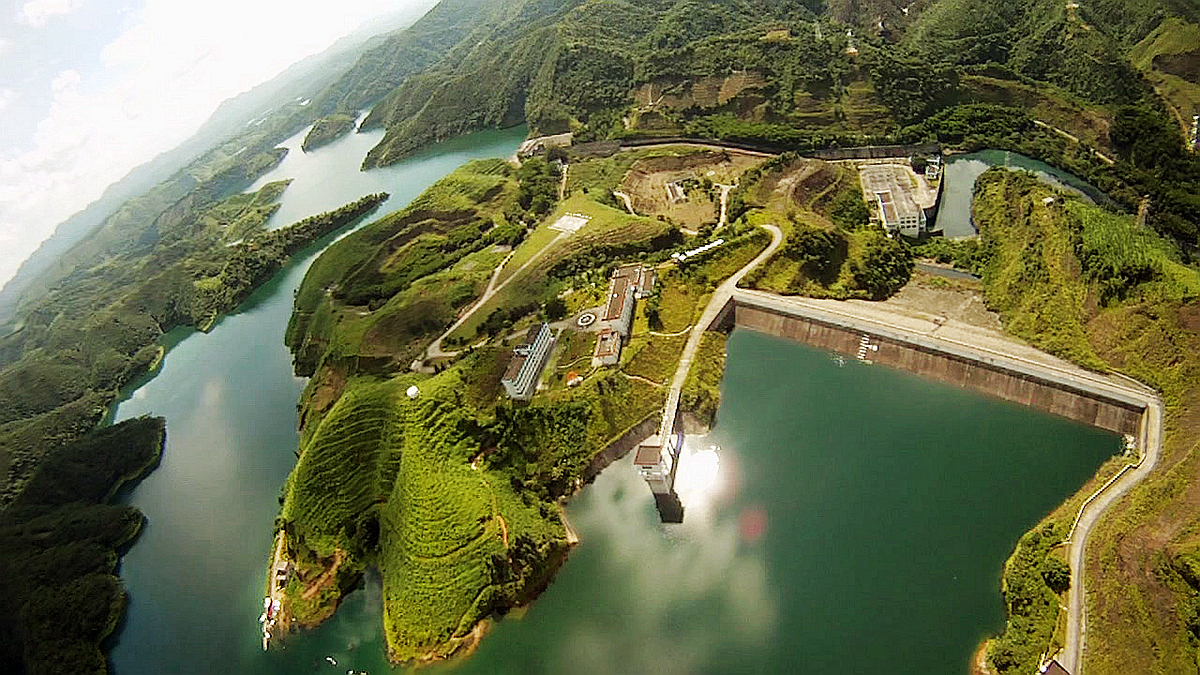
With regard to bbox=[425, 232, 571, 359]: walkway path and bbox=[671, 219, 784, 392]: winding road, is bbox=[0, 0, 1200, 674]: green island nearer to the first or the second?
bbox=[425, 232, 571, 359]: walkway path

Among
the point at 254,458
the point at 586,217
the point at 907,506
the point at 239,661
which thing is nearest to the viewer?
the point at 907,506

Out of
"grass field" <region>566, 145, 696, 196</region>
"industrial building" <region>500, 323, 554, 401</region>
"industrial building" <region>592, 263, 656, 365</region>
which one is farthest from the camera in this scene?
"grass field" <region>566, 145, 696, 196</region>

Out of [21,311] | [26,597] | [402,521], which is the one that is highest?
[402,521]

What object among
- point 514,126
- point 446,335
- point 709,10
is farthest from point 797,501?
point 709,10

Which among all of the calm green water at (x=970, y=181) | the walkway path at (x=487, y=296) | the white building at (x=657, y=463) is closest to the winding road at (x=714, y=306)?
the white building at (x=657, y=463)

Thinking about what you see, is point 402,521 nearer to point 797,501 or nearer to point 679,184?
point 797,501

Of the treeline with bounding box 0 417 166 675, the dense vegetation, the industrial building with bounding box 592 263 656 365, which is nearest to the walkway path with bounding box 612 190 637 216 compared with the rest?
the industrial building with bounding box 592 263 656 365

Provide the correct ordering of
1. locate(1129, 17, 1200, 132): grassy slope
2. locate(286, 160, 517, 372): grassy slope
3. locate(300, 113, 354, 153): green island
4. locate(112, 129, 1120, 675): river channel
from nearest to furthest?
1. locate(112, 129, 1120, 675): river channel
2. locate(286, 160, 517, 372): grassy slope
3. locate(1129, 17, 1200, 132): grassy slope
4. locate(300, 113, 354, 153): green island
